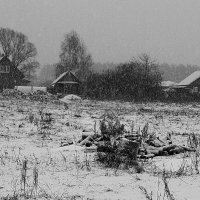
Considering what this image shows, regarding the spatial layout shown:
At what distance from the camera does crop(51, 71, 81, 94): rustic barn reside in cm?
5087

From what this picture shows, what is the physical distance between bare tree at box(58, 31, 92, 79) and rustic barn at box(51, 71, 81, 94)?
990 cm

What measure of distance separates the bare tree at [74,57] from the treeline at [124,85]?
73.5 ft

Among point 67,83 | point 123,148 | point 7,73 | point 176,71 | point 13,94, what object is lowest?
point 123,148

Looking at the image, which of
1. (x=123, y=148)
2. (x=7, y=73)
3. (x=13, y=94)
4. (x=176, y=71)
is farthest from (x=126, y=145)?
(x=176, y=71)

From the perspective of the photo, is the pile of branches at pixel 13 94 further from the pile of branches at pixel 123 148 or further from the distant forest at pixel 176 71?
the distant forest at pixel 176 71

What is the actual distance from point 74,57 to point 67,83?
43.1ft

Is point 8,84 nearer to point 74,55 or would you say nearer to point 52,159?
point 74,55

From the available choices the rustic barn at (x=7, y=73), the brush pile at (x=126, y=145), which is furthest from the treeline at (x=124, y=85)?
the brush pile at (x=126, y=145)

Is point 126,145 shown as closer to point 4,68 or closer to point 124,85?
point 124,85

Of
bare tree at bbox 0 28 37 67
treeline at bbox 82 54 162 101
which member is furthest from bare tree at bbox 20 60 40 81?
treeline at bbox 82 54 162 101

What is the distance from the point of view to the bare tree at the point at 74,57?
62.9m

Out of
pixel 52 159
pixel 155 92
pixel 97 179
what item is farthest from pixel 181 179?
pixel 155 92

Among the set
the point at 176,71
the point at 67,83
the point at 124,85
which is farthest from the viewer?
the point at 176,71

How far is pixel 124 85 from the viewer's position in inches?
1527
